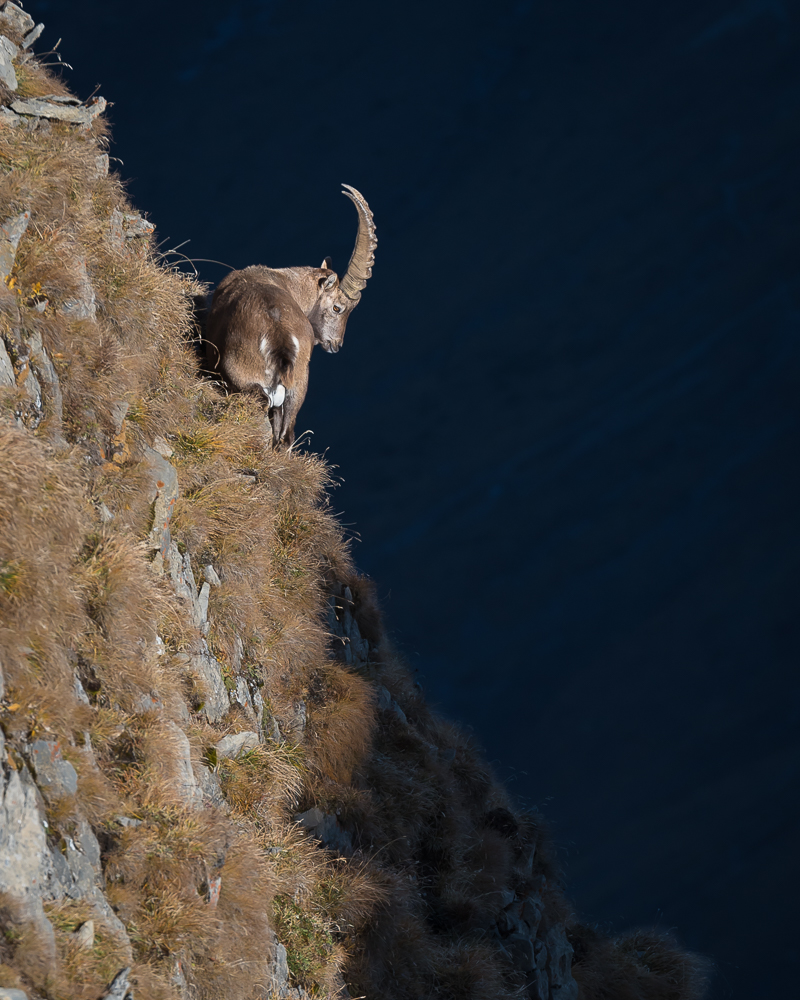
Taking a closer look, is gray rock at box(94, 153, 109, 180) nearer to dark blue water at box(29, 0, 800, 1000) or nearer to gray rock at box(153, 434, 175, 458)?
gray rock at box(153, 434, 175, 458)

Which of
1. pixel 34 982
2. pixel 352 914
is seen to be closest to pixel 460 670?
pixel 352 914

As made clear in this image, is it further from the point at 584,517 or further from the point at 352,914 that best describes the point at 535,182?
the point at 352,914

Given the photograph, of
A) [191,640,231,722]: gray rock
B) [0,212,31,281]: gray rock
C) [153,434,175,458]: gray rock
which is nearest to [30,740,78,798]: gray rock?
[191,640,231,722]: gray rock

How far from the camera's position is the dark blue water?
179ft

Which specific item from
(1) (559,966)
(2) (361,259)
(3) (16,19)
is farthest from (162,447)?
(1) (559,966)

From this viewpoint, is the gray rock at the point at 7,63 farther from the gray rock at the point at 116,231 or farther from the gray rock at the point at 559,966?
the gray rock at the point at 559,966

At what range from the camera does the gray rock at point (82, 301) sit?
6336mm

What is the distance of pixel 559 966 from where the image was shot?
10461mm

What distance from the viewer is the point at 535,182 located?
59375 mm

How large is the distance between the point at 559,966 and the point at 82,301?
8941 millimetres

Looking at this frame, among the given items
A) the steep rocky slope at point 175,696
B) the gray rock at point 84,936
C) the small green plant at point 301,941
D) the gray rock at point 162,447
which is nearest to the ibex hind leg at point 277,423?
the steep rocky slope at point 175,696

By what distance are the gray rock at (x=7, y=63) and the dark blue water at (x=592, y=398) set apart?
4355 centimetres

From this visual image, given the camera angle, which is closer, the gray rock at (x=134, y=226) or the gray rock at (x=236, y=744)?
the gray rock at (x=236, y=744)

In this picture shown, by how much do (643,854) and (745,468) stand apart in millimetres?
26465
